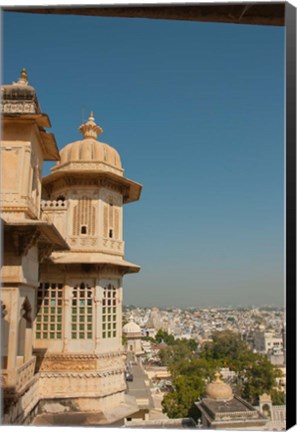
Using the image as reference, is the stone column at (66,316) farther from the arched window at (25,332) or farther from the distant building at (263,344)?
the distant building at (263,344)

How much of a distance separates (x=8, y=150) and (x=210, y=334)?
23256 millimetres

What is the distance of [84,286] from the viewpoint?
746 cm

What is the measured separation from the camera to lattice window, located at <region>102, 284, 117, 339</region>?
7.50 m

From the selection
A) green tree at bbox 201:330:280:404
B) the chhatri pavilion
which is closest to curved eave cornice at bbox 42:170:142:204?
the chhatri pavilion

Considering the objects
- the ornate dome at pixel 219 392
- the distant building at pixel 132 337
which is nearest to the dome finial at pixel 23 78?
the ornate dome at pixel 219 392

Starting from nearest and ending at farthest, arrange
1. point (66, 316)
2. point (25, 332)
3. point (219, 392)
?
point (25, 332) < point (66, 316) < point (219, 392)

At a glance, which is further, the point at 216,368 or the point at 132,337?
the point at 132,337

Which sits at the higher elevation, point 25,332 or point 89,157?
point 89,157

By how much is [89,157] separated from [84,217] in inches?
41.5

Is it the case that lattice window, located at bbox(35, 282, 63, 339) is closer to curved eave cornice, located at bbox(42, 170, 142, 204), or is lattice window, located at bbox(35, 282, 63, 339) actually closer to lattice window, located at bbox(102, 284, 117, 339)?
lattice window, located at bbox(102, 284, 117, 339)

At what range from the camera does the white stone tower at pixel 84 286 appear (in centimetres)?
713

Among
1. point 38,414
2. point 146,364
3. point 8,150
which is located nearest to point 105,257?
point 38,414

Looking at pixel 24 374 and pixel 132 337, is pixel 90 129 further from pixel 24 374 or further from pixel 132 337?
pixel 132 337

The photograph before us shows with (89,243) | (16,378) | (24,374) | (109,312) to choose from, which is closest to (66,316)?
(109,312)
